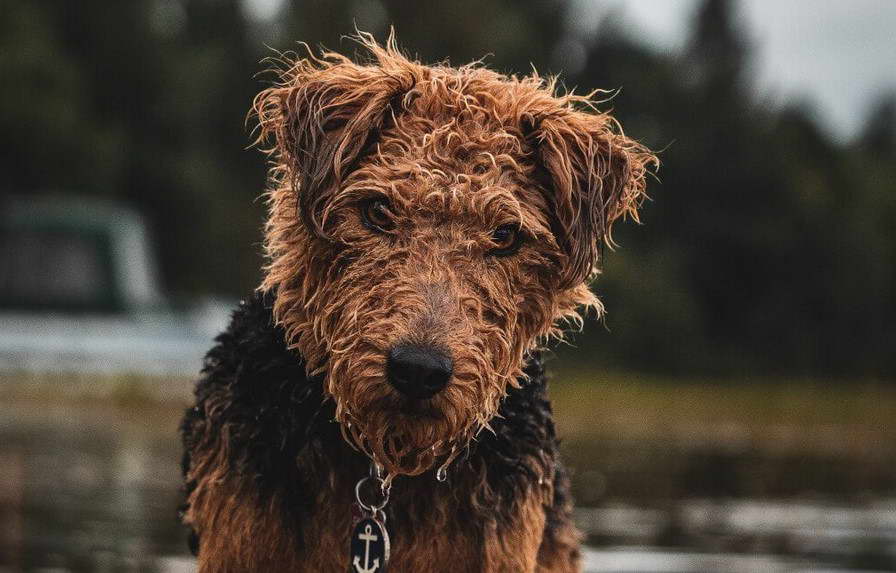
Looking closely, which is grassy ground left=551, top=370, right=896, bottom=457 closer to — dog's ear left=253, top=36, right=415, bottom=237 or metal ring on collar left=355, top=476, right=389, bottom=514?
dog's ear left=253, top=36, right=415, bottom=237

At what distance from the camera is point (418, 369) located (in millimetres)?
4645

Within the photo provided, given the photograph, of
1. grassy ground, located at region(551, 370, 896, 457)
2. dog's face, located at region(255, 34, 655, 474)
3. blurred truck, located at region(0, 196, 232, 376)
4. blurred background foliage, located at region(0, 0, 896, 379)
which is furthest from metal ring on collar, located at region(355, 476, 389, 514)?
blurred background foliage, located at region(0, 0, 896, 379)

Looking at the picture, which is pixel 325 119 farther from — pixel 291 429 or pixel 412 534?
pixel 412 534

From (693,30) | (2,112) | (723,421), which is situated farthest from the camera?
(693,30)

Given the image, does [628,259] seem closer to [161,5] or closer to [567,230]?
[161,5]

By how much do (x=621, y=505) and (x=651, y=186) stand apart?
171 ft

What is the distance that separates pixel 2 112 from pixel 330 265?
4551 centimetres

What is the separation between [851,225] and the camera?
6594cm

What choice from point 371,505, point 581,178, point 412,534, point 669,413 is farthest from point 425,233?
point 669,413

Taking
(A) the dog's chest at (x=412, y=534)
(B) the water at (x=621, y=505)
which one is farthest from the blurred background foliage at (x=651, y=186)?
(A) the dog's chest at (x=412, y=534)

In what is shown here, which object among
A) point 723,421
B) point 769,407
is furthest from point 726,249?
point 723,421

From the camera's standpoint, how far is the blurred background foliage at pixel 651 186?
56844 millimetres

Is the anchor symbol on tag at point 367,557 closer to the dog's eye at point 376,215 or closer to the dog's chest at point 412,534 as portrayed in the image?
the dog's chest at point 412,534

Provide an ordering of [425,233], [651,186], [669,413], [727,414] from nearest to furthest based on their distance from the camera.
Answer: [425,233]
[669,413]
[727,414]
[651,186]
